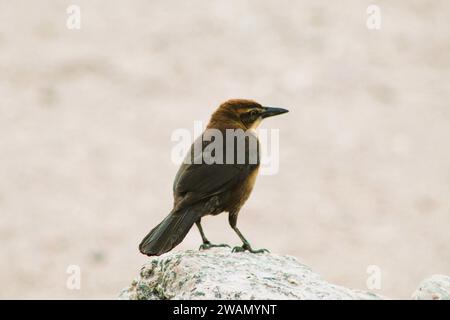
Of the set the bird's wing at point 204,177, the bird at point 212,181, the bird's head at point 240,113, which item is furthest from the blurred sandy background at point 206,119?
the bird's wing at point 204,177

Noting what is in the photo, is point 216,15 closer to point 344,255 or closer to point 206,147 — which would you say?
point 344,255

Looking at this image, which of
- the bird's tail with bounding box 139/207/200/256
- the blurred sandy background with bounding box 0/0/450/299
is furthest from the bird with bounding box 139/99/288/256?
the blurred sandy background with bounding box 0/0/450/299

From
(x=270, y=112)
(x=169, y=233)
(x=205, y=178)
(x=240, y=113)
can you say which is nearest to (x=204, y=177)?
(x=205, y=178)

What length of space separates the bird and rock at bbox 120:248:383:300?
6.8 inches

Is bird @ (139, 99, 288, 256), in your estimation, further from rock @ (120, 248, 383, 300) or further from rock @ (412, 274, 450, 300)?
rock @ (412, 274, 450, 300)

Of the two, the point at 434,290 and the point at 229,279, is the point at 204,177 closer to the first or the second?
the point at 229,279

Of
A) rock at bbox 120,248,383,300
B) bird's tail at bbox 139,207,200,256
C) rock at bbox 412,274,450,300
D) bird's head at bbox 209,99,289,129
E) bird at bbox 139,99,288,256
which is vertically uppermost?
bird's head at bbox 209,99,289,129

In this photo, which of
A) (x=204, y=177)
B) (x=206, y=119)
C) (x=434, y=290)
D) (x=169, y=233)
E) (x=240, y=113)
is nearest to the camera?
(x=434, y=290)

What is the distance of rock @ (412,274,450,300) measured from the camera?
4.46 m

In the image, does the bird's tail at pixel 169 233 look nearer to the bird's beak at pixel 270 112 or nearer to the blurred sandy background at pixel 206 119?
the bird's beak at pixel 270 112

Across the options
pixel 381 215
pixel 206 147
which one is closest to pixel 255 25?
pixel 381 215

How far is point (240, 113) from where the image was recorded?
19.5 ft

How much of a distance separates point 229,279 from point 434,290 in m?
1.08

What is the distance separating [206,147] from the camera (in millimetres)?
5535
